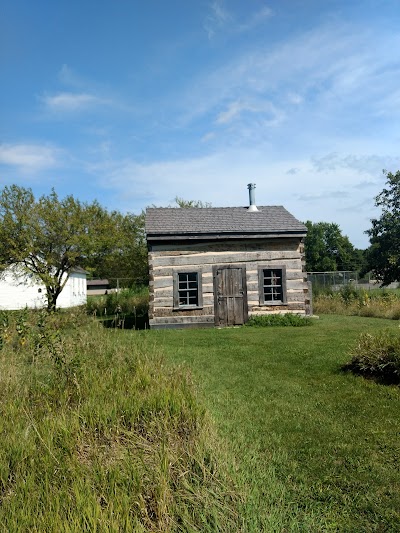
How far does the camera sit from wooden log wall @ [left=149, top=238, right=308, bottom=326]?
14711mm

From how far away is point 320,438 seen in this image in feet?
14.6

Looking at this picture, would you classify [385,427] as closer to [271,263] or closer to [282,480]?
[282,480]

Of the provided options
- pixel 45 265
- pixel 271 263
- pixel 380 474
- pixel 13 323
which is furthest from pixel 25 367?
pixel 45 265

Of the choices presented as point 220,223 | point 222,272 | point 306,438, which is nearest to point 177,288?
point 222,272

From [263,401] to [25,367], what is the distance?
3.43 m

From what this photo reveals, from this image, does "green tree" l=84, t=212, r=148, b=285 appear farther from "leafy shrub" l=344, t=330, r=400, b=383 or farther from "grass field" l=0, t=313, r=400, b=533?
"leafy shrub" l=344, t=330, r=400, b=383

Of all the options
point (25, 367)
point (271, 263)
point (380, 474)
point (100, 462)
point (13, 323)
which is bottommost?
point (380, 474)

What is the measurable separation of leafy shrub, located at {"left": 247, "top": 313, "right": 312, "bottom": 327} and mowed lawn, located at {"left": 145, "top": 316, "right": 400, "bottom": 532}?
17.2 feet

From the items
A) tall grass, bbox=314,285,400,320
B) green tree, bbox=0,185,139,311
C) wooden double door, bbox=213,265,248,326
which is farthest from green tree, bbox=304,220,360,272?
wooden double door, bbox=213,265,248,326

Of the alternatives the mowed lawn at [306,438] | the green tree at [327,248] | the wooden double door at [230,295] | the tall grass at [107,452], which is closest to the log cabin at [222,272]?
the wooden double door at [230,295]

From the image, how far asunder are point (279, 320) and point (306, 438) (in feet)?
33.2

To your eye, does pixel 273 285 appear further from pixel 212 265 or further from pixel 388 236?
pixel 388 236

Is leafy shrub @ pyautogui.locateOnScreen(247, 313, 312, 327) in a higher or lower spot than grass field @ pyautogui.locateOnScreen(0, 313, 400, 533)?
higher

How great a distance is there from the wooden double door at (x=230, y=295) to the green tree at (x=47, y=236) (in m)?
8.33
